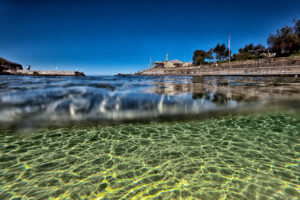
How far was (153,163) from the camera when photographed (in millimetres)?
2752

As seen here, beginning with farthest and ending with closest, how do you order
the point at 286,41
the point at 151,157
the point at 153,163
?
1. the point at 286,41
2. the point at 151,157
3. the point at 153,163

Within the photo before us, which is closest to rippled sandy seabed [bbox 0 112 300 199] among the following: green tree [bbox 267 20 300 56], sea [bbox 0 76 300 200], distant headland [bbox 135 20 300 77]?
sea [bbox 0 76 300 200]

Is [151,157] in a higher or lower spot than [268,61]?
lower

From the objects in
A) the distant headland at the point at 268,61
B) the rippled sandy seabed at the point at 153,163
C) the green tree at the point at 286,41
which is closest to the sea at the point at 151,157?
the rippled sandy seabed at the point at 153,163

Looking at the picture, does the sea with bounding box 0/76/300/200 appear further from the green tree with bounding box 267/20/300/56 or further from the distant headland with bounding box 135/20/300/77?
the green tree with bounding box 267/20/300/56

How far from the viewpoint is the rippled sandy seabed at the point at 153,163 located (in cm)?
211

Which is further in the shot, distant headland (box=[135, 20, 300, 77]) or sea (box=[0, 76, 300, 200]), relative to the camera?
distant headland (box=[135, 20, 300, 77])

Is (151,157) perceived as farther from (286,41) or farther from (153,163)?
(286,41)

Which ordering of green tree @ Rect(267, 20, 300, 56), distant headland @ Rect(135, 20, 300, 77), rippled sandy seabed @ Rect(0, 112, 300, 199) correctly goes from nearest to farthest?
rippled sandy seabed @ Rect(0, 112, 300, 199), distant headland @ Rect(135, 20, 300, 77), green tree @ Rect(267, 20, 300, 56)

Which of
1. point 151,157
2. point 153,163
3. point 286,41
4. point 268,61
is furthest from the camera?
point 286,41

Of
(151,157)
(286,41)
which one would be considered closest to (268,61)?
(286,41)

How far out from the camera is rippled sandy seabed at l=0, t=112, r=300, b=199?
6.93 feet

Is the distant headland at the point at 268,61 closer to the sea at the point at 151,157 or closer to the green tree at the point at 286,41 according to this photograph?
the green tree at the point at 286,41

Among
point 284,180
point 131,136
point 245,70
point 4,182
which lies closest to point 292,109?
point 284,180
